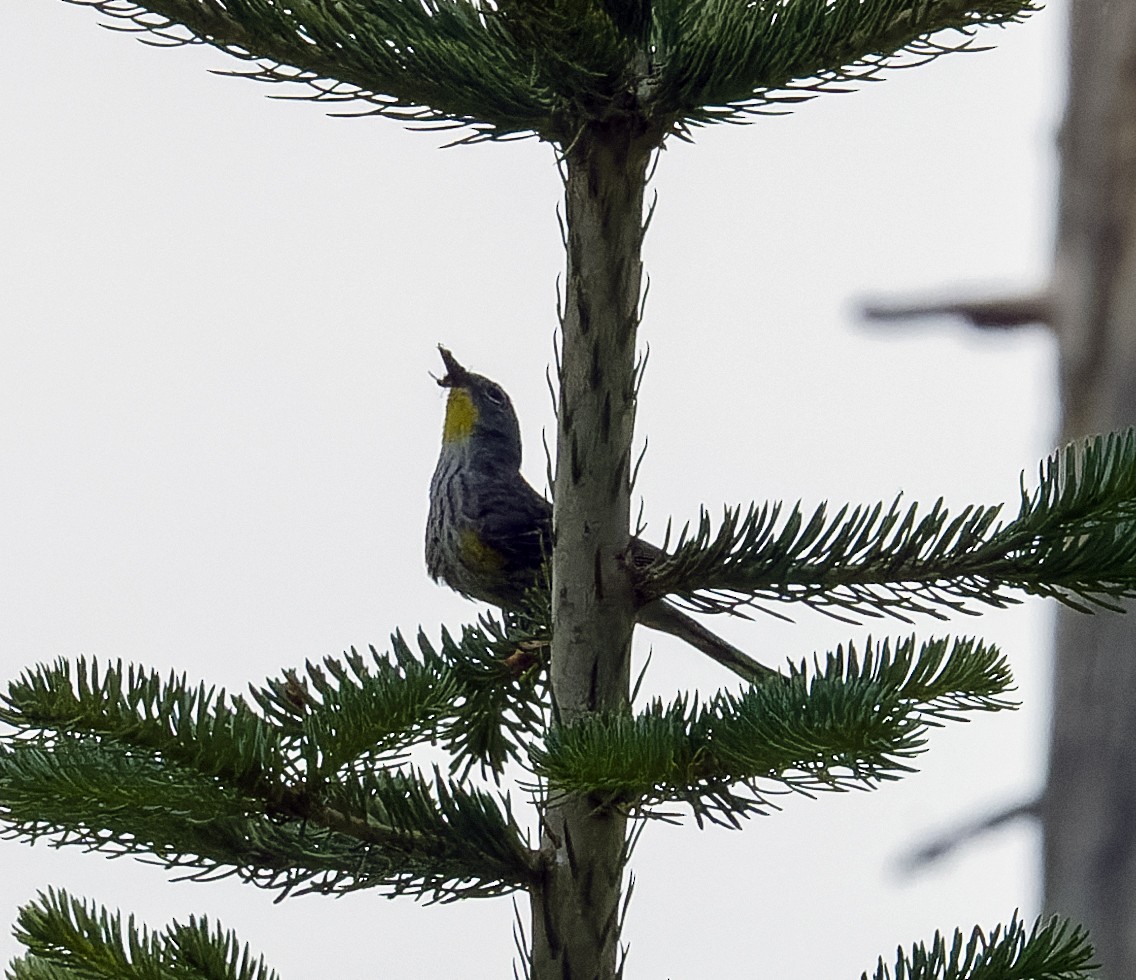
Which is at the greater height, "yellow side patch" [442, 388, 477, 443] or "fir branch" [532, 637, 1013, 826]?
"yellow side patch" [442, 388, 477, 443]

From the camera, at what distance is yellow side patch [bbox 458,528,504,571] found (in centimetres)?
447

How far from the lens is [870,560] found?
203 centimetres

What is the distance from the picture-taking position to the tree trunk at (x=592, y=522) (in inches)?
81.0

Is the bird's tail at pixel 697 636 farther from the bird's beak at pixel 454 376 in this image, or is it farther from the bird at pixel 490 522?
the bird's beak at pixel 454 376

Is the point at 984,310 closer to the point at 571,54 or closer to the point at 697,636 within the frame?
the point at 697,636

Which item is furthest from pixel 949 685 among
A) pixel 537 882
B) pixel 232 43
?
pixel 232 43

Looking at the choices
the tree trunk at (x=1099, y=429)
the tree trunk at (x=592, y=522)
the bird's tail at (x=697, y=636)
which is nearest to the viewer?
the tree trunk at (x=592, y=522)

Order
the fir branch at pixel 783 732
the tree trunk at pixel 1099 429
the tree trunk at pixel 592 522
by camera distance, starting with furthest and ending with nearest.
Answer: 1. the tree trunk at pixel 1099 429
2. the tree trunk at pixel 592 522
3. the fir branch at pixel 783 732

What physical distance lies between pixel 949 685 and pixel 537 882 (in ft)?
2.01

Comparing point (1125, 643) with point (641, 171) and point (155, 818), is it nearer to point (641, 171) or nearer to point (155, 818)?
point (641, 171)

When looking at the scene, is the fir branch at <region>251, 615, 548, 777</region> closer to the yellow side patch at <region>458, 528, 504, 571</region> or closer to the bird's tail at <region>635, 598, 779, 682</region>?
the bird's tail at <region>635, 598, 779, 682</region>

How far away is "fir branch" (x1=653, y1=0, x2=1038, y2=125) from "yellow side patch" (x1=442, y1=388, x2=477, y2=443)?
3.35 m

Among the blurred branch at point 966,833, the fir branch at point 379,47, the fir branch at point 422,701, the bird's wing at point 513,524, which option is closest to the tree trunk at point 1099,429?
the blurred branch at point 966,833

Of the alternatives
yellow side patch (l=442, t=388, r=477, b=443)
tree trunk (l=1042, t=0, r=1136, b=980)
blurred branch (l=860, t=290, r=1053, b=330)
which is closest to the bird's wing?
yellow side patch (l=442, t=388, r=477, b=443)
